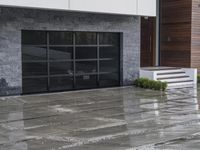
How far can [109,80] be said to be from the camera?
17.8 meters

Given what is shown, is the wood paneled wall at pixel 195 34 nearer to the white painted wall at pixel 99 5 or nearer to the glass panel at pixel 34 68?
the white painted wall at pixel 99 5

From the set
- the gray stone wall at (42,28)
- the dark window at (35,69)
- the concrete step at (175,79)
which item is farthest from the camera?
the concrete step at (175,79)

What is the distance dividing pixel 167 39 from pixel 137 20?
149 inches

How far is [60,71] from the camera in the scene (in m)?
16.1

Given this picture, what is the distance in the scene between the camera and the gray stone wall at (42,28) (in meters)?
14.3

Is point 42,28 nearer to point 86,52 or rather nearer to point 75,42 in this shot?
point 75,42

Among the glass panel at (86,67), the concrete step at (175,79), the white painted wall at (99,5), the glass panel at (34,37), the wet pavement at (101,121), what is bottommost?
the wet pavement at (101,121)

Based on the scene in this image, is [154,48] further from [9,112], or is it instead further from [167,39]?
[9,112]

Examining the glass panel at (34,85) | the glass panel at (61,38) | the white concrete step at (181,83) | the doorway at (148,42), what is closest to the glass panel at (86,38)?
the glass panel at (61,38)

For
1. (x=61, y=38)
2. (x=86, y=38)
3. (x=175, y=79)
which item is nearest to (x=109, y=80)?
(x=86, y=38)

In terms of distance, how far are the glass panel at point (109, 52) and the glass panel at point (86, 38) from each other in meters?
0.60

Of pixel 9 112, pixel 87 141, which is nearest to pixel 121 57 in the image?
pixel 9 112

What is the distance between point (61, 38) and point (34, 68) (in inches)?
67.7

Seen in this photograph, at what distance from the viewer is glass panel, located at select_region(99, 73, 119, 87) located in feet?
57.5
